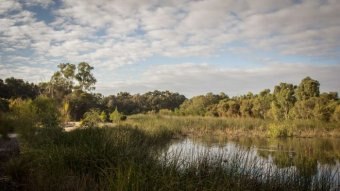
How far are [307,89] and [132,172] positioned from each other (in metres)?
28.8

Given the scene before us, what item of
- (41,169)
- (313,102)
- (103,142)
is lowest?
(41,169)

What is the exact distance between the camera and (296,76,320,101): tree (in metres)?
30.6

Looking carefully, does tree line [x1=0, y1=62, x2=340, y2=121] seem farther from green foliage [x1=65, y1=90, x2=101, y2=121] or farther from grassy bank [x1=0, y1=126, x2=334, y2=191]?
grassy bank [x1=0, y1=126, x2=334, y2=191]

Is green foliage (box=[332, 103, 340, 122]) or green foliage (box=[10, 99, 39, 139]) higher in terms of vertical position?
green foliage (box=[332, 103, 340, 122])

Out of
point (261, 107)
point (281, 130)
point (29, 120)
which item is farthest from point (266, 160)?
point (261, 107)

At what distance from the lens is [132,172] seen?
4.87 m

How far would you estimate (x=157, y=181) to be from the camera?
5.17 m

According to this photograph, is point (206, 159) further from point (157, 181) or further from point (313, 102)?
point (313, 102)

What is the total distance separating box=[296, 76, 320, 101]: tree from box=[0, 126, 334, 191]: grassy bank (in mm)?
25513

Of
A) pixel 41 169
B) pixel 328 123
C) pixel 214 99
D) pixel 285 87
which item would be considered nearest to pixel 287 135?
pixel 328 123

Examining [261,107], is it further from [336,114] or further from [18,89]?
[18,89]

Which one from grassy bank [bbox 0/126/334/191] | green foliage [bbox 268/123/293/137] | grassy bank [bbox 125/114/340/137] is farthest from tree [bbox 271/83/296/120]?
grassy bank [bbox 0/126/334/191]

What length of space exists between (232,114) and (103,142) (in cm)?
2924

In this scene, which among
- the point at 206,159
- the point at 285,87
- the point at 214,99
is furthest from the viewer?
the point at 214,99
